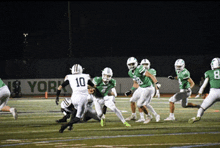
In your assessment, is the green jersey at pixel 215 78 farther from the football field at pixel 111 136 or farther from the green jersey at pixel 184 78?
the green jersey at pixel 184 78

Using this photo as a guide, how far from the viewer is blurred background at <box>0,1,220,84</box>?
34.5m

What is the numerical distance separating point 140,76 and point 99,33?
86.5ft

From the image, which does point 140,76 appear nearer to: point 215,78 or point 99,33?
point 215,78

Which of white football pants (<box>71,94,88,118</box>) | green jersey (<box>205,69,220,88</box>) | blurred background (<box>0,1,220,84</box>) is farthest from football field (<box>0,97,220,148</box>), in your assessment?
blurred background (<box>0,1,220,84</box>)

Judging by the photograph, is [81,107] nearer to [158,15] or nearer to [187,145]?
[187,145]

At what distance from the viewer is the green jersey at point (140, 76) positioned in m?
12.6

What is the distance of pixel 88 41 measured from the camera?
38281 millimetres

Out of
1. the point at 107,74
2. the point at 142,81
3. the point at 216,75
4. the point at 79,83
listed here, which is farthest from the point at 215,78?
the point at 79,83

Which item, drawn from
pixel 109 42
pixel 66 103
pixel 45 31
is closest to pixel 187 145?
pixel 66 103

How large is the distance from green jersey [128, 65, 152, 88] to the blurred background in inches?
811

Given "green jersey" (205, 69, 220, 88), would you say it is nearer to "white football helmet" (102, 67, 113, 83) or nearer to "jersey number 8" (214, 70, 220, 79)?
"jersey number 8" (214, 70, 220, 79)

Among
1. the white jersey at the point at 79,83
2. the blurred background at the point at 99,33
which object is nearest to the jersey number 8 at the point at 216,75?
the white jersey at the point at 79,83

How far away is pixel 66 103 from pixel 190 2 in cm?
2853

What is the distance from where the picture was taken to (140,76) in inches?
503
